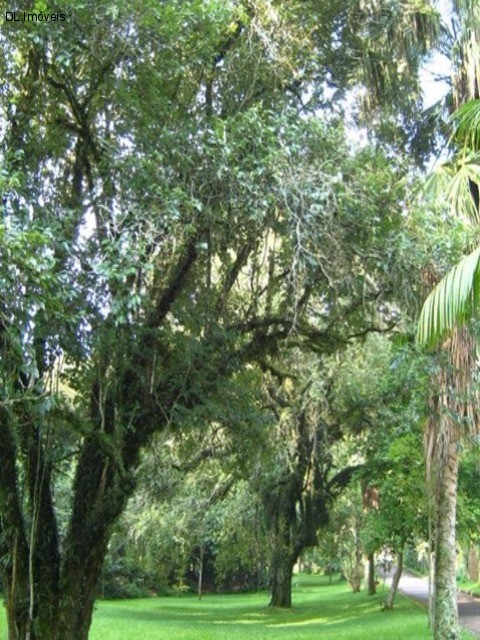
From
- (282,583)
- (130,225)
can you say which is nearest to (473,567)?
(282,583)

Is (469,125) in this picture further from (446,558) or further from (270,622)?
(270,622)

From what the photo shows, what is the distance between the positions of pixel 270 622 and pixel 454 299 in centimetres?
1666

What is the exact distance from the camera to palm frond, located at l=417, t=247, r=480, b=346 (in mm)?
5613

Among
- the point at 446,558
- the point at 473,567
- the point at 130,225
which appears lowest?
the point at 473,567

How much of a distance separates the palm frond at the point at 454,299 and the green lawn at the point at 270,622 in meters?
9.45

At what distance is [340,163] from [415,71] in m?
2.70

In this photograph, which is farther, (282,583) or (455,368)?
(282,583)

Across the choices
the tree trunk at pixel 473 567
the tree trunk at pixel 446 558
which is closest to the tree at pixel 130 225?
the tree trunk at pixel 446 558

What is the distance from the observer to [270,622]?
20.1 m

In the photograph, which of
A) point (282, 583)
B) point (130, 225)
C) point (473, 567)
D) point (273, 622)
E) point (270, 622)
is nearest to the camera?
point (130, 225)

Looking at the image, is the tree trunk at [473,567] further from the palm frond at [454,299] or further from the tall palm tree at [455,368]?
the palm frond at [454,299]

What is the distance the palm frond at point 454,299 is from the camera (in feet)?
18.4

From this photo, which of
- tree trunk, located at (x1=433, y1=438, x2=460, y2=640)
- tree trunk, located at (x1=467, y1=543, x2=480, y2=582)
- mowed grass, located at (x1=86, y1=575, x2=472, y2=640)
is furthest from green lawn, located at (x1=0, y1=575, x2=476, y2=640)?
tree trunk, located at (x1=467, y1=543, x2=480, y2=582)

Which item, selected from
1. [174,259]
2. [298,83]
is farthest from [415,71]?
[174,259]
